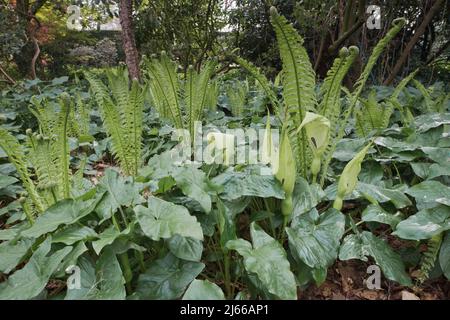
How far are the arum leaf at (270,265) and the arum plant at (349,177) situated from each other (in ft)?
0.98

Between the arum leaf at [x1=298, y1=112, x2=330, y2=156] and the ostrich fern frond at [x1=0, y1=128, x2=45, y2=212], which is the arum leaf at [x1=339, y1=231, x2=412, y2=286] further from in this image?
the ostrich fern frond at [x1=0, y1=128, x2=45, y2=212]

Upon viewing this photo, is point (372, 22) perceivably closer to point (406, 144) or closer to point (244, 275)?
point (406, 144)

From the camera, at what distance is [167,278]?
943 millimetres

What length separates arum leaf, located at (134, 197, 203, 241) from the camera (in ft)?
2.82

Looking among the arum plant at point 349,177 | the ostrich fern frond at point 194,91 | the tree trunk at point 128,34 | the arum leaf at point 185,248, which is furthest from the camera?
the tree trunk at point 128,34

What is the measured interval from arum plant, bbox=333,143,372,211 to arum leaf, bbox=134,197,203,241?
0.50 metres

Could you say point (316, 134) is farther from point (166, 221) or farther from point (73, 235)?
point (73, 235)

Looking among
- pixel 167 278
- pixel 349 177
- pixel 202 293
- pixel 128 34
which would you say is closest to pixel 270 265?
pixel 202 293

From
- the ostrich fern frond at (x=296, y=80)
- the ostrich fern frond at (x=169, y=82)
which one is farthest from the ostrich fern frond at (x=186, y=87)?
the ostrich fern frond at (x=296, y=80)

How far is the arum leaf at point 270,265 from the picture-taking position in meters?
0.82

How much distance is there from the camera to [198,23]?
486 centimetres

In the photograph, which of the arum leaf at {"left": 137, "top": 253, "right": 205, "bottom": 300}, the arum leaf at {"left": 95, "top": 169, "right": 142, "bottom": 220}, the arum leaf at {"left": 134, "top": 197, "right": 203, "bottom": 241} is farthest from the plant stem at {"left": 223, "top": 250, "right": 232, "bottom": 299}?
the arum leaf at {"left": 95, "top": 169, "right": 142, "bottom": 220}

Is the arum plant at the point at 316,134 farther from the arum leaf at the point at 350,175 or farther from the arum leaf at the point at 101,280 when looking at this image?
the arum leaf at the point at 101,280
